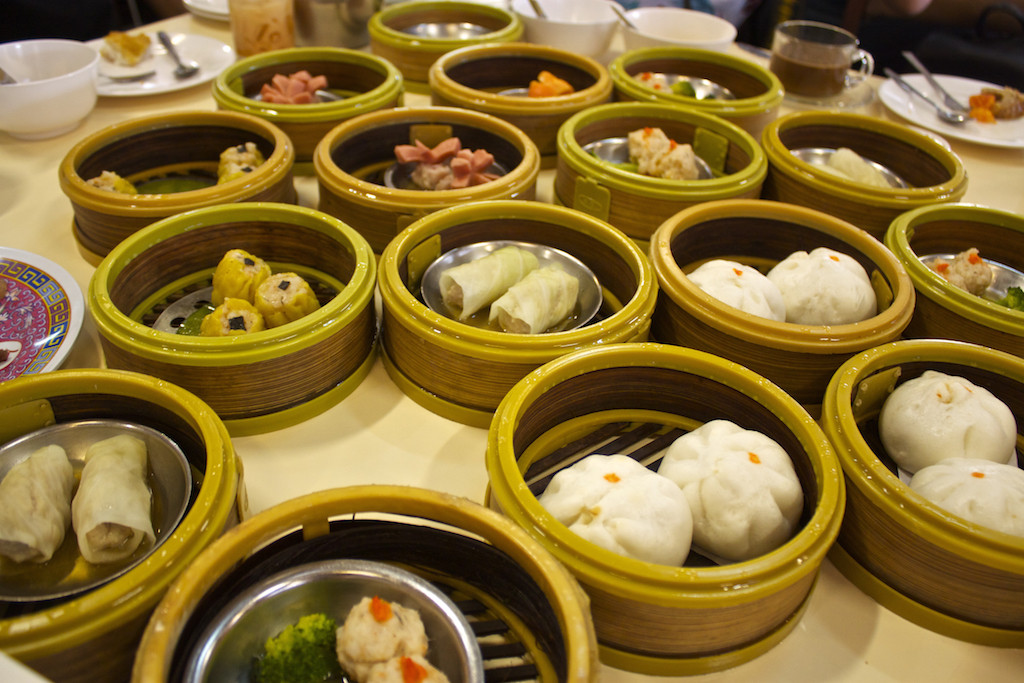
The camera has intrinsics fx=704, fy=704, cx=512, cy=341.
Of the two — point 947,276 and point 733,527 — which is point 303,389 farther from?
point 947,276

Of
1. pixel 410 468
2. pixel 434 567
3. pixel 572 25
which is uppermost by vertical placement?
pixel 572 25

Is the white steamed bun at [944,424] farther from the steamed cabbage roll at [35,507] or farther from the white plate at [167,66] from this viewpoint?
the white plate at [167,66]

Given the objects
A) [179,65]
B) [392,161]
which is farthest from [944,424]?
[179,65]

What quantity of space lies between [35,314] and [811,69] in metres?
3.42

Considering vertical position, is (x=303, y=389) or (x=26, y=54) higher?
(x=26, y=54)

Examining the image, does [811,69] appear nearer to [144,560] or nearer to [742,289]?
[742,289]

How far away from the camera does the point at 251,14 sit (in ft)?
10.9

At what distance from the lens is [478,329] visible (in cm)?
179

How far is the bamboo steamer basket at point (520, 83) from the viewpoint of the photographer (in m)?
2.87

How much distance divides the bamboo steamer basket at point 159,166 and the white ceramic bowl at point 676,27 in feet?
6.88

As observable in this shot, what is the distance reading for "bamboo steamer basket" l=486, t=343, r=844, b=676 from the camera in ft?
4.17

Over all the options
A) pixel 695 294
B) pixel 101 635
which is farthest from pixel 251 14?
pixel 101 635

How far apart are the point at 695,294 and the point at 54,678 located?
1.63 meters

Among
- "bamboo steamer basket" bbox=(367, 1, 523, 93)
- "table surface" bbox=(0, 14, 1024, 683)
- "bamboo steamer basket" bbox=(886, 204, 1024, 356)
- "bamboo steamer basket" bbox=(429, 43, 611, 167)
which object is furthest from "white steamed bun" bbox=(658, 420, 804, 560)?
"bamboo steamer basket" bbox=(367, 1, 523, 93)
